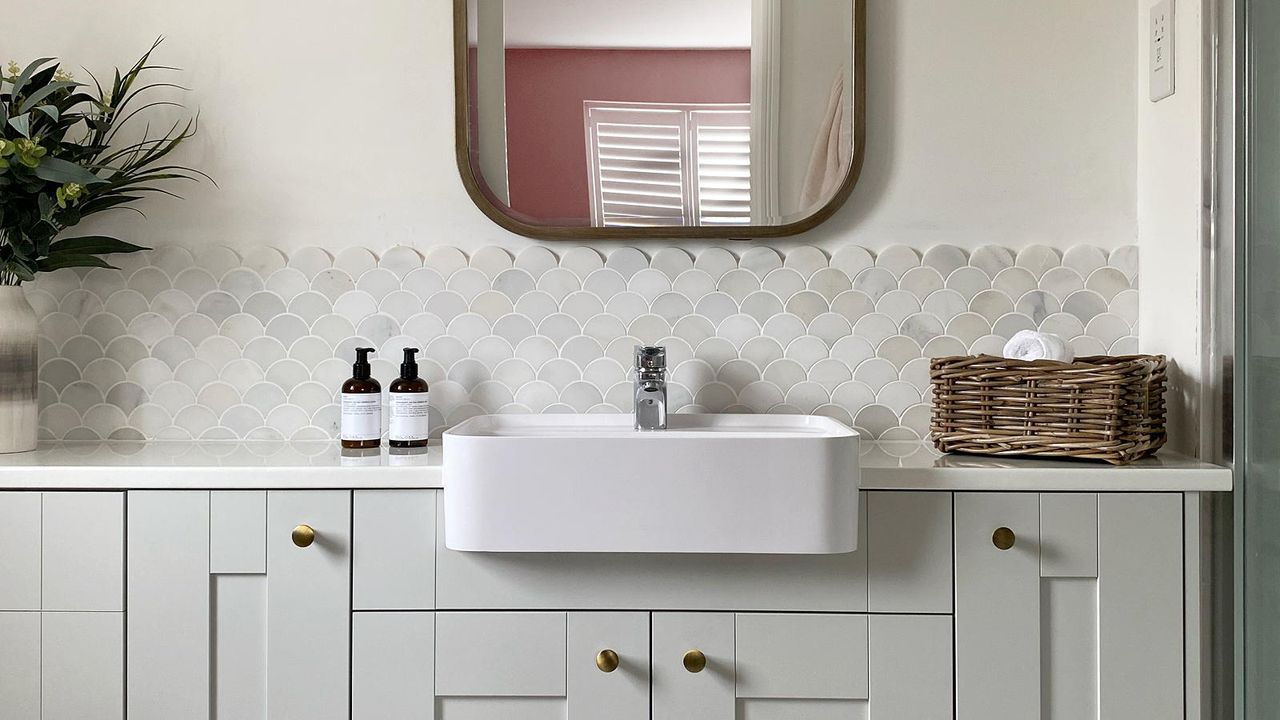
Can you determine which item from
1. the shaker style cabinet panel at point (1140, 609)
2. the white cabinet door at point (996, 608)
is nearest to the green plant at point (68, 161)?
A: the white cabinet door at point (996, 608)

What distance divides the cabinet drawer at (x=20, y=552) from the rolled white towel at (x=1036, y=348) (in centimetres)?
156

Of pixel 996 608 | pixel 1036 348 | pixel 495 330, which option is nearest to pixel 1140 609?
pixel 996 608

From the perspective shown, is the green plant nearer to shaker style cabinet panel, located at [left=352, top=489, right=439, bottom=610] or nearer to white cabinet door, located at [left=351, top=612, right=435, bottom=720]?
shaker style cabinet panel, located at [left=352, top=489, right=439, bottom=610]

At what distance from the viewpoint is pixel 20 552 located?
1.33m

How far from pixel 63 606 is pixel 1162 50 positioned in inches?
79.3

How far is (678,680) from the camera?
4.33 feet

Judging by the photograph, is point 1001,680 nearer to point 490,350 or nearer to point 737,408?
point 737,408

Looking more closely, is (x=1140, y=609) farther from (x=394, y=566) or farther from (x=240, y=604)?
(x=240, y=604)

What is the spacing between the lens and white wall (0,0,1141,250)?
1681 mm

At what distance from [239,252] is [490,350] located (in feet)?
1.69

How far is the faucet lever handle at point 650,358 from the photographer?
151 centimetres

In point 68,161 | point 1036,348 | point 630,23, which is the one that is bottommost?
point 1036,348

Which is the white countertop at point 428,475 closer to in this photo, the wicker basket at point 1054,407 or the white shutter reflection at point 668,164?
the wicker basket at point 1054,407

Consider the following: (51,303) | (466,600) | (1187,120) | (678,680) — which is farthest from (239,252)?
(1187,120)
